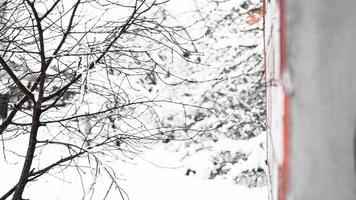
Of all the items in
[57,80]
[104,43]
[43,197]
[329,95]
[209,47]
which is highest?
[209,47]

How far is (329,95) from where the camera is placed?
0.80 m

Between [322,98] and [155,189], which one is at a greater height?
[322,98]

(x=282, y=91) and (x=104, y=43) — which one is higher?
(x=104, y=43)

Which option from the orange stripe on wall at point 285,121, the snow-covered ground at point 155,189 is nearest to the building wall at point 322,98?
the orange stripe on wall at point 285,121

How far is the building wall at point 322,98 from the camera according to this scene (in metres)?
0.77

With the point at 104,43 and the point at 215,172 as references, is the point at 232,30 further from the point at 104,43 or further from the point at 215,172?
the point at 104,43

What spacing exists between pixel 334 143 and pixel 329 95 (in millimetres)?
95

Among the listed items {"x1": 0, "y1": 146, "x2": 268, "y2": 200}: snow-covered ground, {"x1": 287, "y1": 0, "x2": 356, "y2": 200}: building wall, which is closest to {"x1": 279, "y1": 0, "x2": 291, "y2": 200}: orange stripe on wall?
{"x1": 287, "y1": 0, "x2": 356, "y2": 200}: building wall

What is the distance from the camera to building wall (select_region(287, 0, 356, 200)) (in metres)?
0.77

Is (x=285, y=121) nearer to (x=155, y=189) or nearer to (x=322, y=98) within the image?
(x=322, y=98)

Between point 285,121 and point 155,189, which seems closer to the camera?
point 285,121

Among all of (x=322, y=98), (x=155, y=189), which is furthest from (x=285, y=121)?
(x=155, y=189)

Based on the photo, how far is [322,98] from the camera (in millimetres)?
792

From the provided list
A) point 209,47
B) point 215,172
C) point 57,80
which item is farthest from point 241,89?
point 57,80
